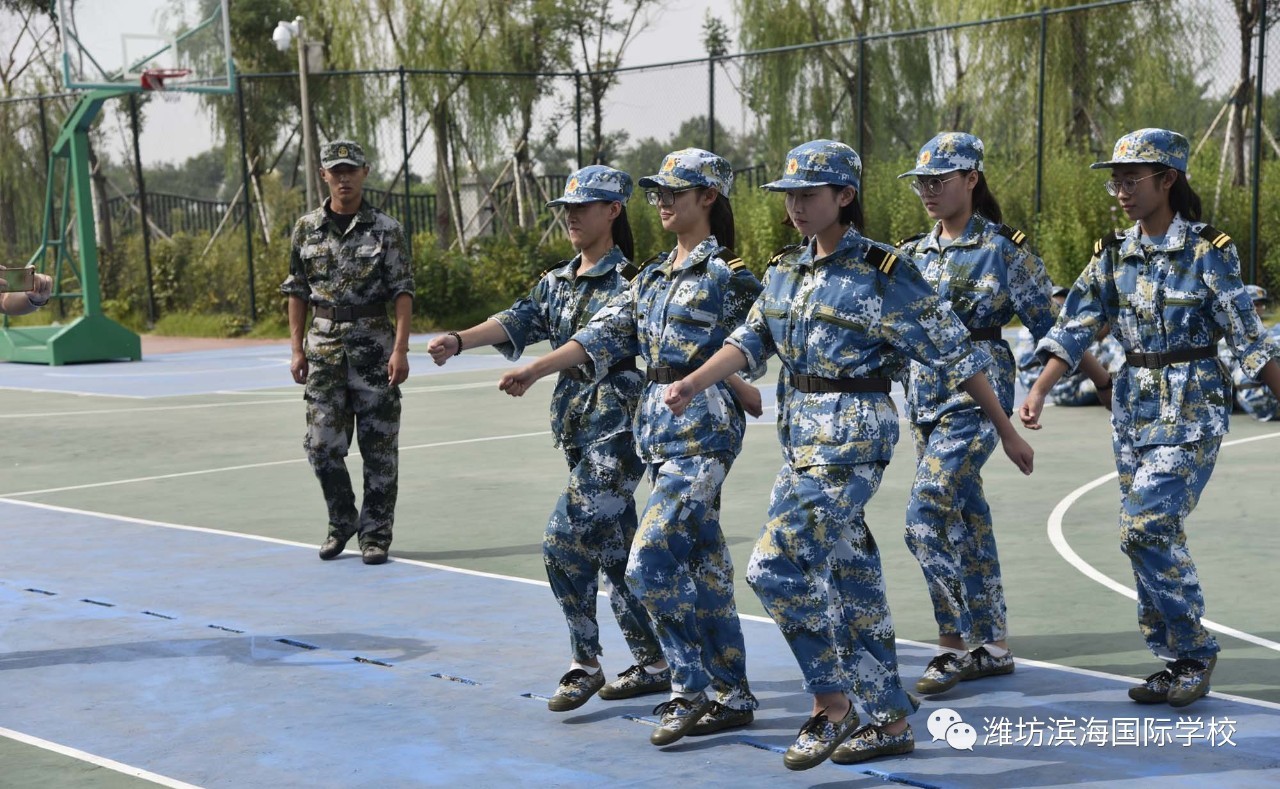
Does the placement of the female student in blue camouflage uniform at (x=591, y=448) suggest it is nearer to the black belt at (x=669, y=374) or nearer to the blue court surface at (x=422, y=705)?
the blue court surface at (x=422, y=705)

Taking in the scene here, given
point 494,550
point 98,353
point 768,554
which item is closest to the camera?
point 768,554

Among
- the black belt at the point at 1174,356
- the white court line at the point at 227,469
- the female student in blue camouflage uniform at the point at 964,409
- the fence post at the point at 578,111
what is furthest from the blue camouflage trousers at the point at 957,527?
the fence post at the point at 578,111

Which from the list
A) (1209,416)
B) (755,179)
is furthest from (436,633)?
(755,179)

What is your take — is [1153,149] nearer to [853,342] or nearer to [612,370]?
[853,342]

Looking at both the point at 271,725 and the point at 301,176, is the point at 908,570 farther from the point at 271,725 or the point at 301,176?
the point at 301,176

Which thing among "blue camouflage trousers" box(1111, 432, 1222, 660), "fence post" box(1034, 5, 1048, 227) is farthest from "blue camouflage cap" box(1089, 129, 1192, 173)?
"fence post" box(1034, 5, 1048, 227)

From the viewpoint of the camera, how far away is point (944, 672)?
607cm

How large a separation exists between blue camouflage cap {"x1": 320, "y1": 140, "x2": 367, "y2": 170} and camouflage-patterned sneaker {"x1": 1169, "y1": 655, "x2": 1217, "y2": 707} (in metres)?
4.84

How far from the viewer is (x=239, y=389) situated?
1931 centimetres

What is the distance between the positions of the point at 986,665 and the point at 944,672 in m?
0.24

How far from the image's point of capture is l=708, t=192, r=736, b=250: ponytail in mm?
5695

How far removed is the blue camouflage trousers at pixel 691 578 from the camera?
5422 mm

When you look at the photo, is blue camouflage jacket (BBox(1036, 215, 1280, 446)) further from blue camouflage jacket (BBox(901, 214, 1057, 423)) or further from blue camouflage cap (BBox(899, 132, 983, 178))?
blue camouflage cap (BBox(899, 132, 983, 178))

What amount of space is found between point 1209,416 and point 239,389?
15.0 m
